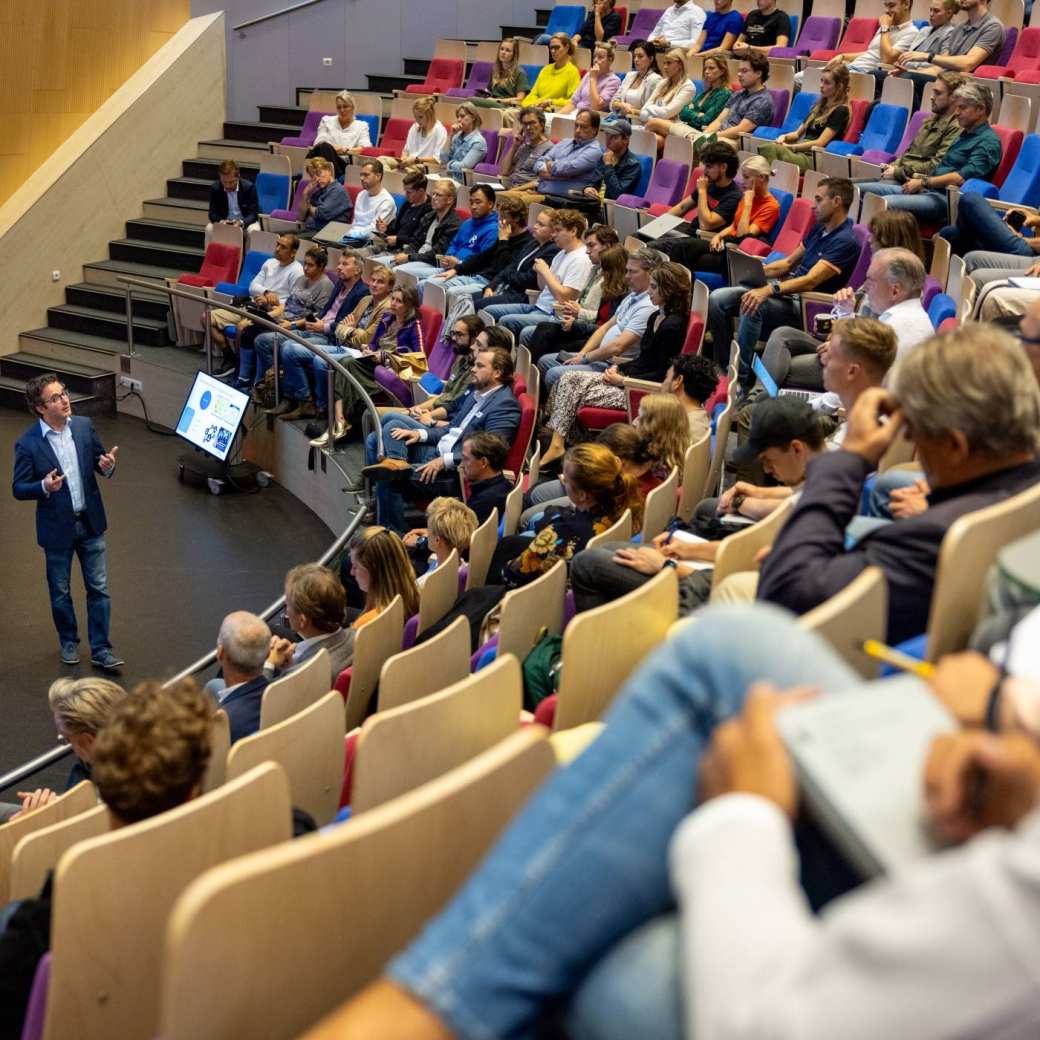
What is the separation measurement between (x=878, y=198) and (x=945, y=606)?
4.53m

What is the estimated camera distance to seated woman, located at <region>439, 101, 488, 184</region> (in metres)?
9.22

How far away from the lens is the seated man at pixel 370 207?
879 cm

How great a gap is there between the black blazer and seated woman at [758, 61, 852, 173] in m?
4.10

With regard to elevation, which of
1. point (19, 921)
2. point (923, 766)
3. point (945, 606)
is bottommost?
point (19, 921)

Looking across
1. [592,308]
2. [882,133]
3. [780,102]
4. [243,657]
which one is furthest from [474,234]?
[243,657]

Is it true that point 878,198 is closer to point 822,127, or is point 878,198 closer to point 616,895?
point 822,127

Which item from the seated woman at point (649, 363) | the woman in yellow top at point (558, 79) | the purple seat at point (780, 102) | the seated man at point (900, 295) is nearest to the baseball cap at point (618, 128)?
the purple seat at point (780, 102)

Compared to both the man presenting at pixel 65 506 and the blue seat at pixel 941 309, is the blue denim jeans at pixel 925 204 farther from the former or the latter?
the man presenting at pixel 65 506

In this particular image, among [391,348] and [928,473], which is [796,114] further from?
[928,473]

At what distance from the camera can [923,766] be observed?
1.07 meters

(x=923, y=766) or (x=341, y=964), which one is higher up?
(x=923, y=766)

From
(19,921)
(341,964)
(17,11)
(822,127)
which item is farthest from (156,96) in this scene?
(341,964)

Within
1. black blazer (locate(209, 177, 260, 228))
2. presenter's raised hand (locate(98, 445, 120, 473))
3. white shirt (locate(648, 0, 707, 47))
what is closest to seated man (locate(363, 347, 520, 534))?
presenter's raised hand (locate(98, 445, 120, 473))

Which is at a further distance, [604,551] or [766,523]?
[604,551]
